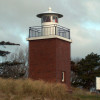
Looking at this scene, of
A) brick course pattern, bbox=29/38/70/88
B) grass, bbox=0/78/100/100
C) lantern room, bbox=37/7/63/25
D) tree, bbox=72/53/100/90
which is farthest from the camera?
tree, bbox=72/53/100/90

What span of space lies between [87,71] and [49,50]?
74.8 ft

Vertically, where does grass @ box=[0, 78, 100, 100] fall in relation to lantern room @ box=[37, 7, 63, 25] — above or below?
below

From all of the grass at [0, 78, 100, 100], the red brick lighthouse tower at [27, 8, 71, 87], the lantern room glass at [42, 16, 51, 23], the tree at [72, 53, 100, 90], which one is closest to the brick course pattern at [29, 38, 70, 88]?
the red brick lighthouse tower at [27, 8, 71, 87]

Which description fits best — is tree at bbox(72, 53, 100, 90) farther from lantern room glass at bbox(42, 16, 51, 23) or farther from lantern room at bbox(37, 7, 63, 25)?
lantern room glass at bbox(42, 16, 51, 23)

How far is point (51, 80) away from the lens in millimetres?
28062

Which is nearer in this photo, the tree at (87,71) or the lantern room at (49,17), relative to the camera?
the lantern room at (49,17)

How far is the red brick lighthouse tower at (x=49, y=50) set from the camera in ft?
92.5

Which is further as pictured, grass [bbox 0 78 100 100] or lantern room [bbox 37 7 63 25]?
lantern room [bbox 37 7 63 25]

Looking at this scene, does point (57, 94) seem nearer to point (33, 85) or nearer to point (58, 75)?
point (33, 85)

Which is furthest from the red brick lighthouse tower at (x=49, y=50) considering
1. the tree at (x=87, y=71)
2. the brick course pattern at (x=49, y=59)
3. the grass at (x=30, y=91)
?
the tree at (x=87, y=71)

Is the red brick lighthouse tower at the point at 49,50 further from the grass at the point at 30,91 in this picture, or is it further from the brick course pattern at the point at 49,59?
the grass at the point at 30,91

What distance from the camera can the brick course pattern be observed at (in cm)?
2814

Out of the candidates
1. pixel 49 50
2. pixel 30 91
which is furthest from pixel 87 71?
pixel 30 91

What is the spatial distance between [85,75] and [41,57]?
840 inches
